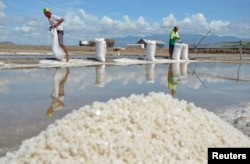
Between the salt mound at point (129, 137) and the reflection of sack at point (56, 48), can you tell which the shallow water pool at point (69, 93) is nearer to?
the salt mound at point (129, 137)

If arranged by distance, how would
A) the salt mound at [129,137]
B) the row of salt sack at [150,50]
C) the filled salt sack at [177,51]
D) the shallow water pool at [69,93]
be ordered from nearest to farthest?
the salt mound at [129,137], the shallow water pool at [69,93], the row of salt sack at [150,50], the filled salt sack at [177,51]

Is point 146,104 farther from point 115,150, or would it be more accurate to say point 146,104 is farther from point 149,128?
point 115,150

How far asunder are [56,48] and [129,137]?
32.6 ft

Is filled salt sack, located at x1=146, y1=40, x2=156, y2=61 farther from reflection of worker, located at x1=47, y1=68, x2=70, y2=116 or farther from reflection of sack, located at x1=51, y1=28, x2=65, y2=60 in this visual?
reflection of worker, located at x1=47, y1=68, x2=70, y2=116

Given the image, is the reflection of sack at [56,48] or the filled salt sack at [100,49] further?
the filled salt sack at [100,49]

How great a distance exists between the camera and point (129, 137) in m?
3.12

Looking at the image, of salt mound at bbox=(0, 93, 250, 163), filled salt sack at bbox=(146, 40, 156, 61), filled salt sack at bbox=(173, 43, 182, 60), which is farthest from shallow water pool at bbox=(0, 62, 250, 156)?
filled salt sack at bbox=(173, 43, 182, 60)

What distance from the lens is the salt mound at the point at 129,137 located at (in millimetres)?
2902

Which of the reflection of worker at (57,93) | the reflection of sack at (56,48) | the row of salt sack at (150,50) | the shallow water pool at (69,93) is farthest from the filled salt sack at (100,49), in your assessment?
the reflection of worker at (57,93)

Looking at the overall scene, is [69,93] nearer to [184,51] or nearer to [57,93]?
[57,93]

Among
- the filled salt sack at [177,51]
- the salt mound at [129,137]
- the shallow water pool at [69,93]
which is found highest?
the filled salt sack at [177,51]

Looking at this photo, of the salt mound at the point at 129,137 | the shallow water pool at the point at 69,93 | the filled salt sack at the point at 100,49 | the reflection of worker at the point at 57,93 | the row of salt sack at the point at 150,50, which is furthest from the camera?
the row of salt sack at the point at 150,50

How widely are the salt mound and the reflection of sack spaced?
358 inches

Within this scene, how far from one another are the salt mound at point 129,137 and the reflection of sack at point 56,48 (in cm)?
910
